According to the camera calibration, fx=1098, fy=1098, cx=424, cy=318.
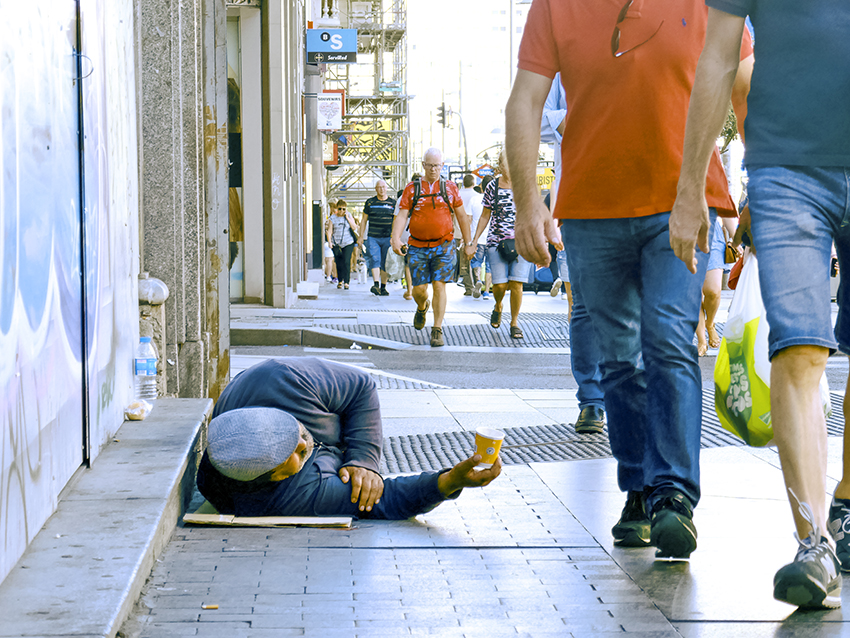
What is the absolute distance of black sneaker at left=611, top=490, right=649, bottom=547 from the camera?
338 cm

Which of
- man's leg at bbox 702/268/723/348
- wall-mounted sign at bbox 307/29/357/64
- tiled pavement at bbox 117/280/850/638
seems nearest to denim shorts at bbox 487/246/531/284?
man's leg at bbox 702/268/723/348

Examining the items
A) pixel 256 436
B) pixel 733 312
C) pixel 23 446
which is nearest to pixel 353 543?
pixel 256 436

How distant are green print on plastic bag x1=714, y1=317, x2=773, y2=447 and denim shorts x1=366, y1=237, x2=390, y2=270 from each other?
53.4ft

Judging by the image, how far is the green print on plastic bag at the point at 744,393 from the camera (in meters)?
3.34

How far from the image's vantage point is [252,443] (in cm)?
342

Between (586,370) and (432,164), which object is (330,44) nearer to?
(432,164)

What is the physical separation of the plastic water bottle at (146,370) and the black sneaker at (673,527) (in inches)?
99.1

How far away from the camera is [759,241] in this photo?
112 inches

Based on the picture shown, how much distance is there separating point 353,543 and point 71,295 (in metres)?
1.16

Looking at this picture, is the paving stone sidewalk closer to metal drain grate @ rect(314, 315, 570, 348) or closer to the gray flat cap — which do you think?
the gray flat cap

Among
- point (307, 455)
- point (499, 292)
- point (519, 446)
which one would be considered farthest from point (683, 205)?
point (499, 292)

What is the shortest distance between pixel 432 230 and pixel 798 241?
8494 mm

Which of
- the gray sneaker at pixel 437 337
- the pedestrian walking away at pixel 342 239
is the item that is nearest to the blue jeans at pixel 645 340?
the gray sneaker at pixel 437 337

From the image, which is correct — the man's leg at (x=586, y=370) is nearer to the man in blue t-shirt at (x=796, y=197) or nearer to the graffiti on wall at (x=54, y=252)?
the graffiti on wall at (x=54, y=252)
